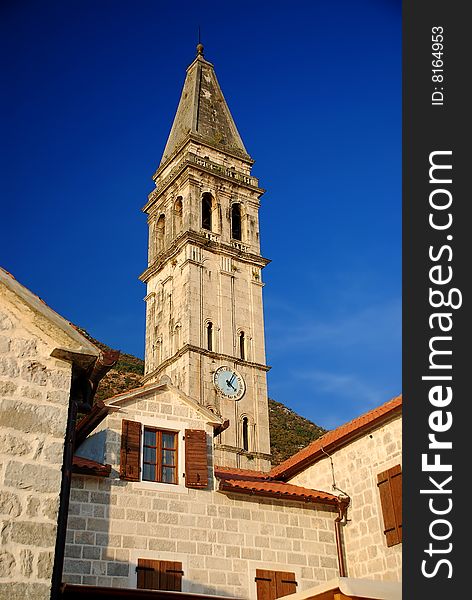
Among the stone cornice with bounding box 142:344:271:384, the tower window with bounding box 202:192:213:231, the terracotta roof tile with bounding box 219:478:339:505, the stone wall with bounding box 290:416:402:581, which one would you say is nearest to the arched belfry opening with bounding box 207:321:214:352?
the stone cornice with bounding box 142:344:271:384

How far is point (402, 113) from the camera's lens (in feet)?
24.1

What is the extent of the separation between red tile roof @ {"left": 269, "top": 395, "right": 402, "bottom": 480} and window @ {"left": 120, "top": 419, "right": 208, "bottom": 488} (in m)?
3.31

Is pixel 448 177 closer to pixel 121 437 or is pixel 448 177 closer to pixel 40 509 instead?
pixel 40 509

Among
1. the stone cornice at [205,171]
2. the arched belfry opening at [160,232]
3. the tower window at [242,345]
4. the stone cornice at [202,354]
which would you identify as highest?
the stone cornice at [205,171]

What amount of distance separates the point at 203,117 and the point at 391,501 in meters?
34.6

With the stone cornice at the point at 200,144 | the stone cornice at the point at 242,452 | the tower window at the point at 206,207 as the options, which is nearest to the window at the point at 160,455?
the stone cornice at the point at 242,452

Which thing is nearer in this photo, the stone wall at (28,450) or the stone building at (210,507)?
the stone wall at (28,450)

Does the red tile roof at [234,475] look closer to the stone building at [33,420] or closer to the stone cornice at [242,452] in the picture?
the stone building at [33,420]

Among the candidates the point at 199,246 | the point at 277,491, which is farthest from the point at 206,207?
the point at 277,491

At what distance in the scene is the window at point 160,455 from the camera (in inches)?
566

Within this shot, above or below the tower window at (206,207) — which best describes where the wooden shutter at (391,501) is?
below

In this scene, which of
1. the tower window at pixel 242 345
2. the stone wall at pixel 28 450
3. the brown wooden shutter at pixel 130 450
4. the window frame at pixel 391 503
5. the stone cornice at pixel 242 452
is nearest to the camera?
the stone wall at pixel 28 450

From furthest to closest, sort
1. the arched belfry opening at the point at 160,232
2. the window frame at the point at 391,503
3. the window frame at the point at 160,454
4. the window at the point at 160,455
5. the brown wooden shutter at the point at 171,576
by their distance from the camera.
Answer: the arched belfry opening at the point at 160,232
the window frame at the point at 391,503
the window frame at the point at 160,454
the window at the point at 160,455
the brown wooden shutter at the point at 171,576

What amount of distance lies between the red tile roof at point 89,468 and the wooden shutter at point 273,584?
3.57m
